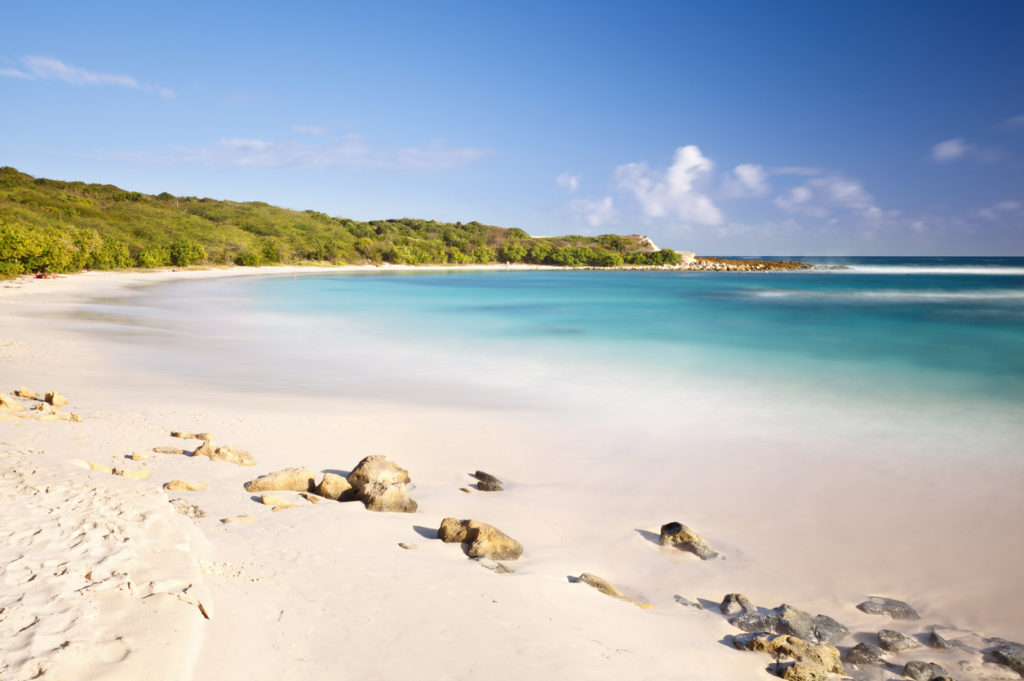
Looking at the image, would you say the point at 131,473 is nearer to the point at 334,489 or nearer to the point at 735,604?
the point at 334,489

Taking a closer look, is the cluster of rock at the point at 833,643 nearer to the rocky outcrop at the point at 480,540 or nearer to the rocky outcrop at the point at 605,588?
the rocky outcrop at the point at 605,588

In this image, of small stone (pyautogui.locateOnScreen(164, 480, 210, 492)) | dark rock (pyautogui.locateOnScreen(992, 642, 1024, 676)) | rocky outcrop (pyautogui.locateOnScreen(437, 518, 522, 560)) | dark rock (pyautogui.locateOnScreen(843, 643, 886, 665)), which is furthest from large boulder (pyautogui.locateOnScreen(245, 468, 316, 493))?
dark rock (pyautogui.locateOnScreen(992, 642, 1024, 676))

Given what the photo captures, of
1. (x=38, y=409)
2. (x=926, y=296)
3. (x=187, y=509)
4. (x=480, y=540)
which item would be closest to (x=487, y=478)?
(x=480, y=540)

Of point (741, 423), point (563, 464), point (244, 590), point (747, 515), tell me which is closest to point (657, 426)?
point (741, 423)

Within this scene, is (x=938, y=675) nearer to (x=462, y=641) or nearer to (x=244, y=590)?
(x=462, y=641)

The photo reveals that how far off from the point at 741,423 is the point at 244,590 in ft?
26.5

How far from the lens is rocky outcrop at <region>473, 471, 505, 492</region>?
634cm

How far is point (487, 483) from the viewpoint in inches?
251

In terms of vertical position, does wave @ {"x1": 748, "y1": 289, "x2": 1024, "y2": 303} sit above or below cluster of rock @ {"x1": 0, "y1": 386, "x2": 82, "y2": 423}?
above

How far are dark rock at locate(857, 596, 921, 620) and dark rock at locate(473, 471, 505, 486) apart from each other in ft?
11.3

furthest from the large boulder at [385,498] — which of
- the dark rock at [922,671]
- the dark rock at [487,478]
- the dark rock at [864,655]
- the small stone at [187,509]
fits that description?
the dark rock at [922,671]

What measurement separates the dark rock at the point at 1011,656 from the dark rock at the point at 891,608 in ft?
1.64

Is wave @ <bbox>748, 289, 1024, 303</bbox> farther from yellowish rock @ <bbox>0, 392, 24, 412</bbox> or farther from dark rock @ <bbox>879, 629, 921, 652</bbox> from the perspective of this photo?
yellowish rock @ <bbox>0, 392, 24, 412</bbox>

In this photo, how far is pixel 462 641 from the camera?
344 centimetres
